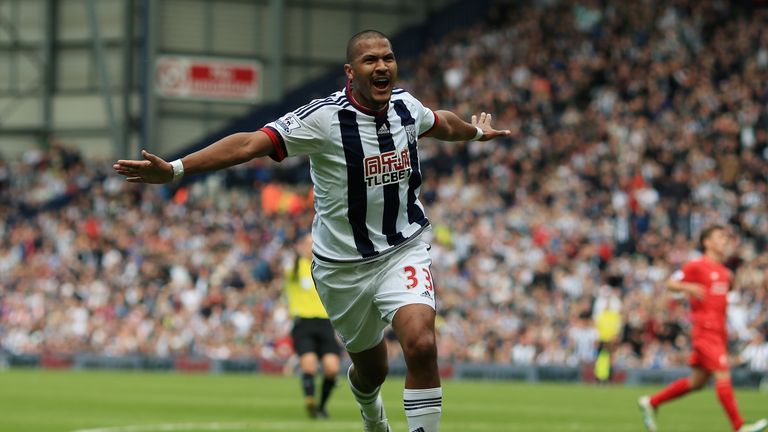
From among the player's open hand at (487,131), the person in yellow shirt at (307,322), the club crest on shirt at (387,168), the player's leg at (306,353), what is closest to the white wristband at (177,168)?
the club crest on shirt at (387,168)

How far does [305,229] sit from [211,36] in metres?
13.5

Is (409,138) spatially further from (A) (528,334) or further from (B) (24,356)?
(B) (24,356)

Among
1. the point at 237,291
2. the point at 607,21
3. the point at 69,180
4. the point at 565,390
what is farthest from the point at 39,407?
the point at 69,180

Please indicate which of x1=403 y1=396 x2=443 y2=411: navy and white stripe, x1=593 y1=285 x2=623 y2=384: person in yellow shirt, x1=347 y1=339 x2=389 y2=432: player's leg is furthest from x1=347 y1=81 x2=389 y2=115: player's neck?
x1=593 y1=285 x2=623 y2=384: person in yellow shirt

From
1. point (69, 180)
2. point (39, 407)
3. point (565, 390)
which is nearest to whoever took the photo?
point (39, 407)

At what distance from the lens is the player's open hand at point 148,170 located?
8117mm

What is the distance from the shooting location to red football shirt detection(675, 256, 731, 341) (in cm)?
1464

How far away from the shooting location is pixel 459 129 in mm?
10172

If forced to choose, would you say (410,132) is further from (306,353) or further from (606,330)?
(606,330)

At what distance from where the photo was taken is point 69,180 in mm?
45031

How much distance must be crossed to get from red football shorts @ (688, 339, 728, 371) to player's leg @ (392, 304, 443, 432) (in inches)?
249

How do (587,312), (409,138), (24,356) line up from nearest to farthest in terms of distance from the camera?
1. (409,138)
2. (587,312)
3. (24,356)

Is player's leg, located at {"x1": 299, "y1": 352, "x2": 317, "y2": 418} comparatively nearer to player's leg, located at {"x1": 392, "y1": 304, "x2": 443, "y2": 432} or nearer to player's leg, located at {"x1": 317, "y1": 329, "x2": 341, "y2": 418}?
player's leg, located at {"x1": 317, "y1": 329, "x2": 341, "y2": 418}

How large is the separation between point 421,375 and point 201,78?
36788 mm
